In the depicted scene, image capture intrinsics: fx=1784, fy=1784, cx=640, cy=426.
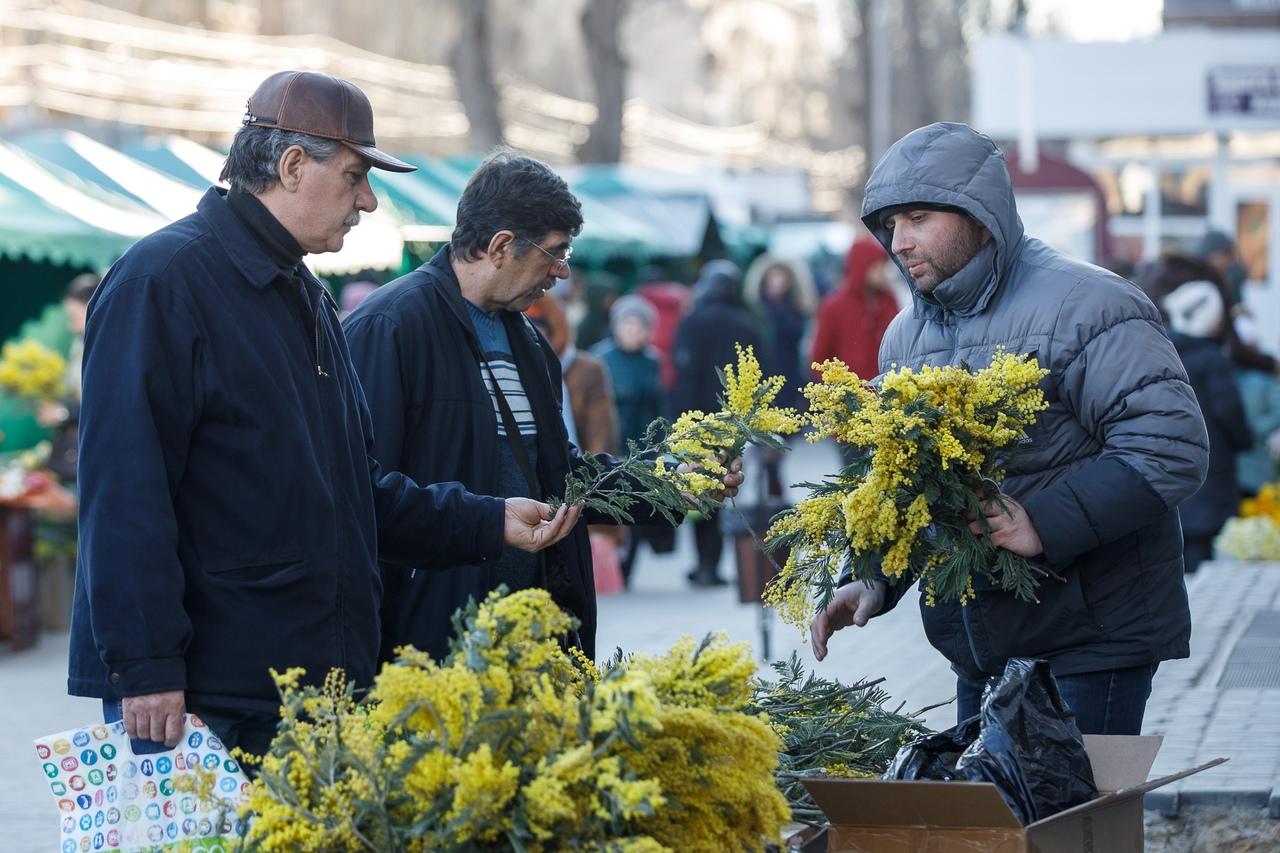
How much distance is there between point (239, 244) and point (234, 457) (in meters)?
0.40

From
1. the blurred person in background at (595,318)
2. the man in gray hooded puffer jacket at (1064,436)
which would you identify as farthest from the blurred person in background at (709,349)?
the man in gray hooded puffer jacket at (1064,436)

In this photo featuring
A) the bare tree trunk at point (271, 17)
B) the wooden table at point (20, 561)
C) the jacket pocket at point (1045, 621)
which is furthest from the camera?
the bare tree trunk at point (271, 17)

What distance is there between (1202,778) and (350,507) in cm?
282

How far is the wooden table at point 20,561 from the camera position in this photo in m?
9.59

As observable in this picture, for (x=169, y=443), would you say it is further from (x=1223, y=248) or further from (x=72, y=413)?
(x=1223, y=248)

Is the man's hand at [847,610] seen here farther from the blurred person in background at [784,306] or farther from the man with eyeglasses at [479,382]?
the blurred person in background at [784,306]

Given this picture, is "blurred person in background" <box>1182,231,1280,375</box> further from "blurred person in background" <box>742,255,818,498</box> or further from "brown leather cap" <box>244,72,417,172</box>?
"blurred person in background" <box>742,255,818,498</box>

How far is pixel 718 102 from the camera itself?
279 ft

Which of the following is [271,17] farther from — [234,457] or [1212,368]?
[234,457]

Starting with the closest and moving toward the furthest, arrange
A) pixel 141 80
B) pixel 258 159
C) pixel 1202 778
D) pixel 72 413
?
pixel 258 159, pixel 1202 778, pixel 72 413, pixel 141 80

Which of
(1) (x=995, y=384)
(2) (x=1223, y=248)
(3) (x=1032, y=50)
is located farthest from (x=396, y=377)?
(3) (x=1032, y=50)

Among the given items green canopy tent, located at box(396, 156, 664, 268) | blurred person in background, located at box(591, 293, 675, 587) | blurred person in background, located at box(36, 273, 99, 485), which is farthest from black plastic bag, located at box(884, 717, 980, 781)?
green canopy tent, located at box(396, 156, 664, 268)

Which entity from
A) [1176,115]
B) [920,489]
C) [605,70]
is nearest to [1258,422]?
[920,489]

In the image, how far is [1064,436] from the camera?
3377mm
